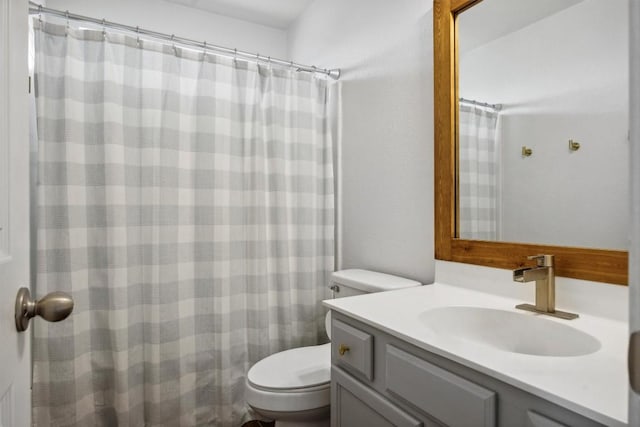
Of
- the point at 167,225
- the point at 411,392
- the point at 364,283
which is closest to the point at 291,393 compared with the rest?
the point at 364,283

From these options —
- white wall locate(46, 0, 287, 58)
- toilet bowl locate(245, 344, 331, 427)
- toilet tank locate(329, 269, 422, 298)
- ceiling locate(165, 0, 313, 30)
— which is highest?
ceiling locate(165, 0, 313, 30)

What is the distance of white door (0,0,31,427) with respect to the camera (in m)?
0.54

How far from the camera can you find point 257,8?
2477mm

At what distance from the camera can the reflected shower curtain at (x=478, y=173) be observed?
53.1 inches

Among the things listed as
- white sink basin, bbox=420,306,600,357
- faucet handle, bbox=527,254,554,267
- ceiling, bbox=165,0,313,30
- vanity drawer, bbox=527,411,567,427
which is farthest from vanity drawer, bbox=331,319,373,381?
ceiling, bbox=165,0,313,30

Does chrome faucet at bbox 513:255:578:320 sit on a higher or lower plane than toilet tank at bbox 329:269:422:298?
higher

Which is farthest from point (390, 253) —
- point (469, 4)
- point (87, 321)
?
point (87, 321)

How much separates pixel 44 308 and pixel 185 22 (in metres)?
2.37

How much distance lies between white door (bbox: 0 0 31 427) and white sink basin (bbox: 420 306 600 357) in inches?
35.6

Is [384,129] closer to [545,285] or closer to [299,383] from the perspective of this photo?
[545,285]

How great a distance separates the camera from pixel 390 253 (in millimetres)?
1812

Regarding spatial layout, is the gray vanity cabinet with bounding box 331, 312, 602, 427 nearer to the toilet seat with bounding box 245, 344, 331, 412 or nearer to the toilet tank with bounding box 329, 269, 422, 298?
the toilet seat with bounding box 245, 344, 331, 412

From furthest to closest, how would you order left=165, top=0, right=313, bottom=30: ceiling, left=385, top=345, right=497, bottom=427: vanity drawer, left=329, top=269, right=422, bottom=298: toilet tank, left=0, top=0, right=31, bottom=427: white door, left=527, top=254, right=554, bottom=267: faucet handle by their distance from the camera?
left=165, top=0, right=313, bottom=30: ceiling
left=329, top=269, right=422, bottom=298: toilet tank
left=527, top=254, right=554, bottom=267: faucet handle
left=385, top=345, right=497, bottom=427: vanity drawer
left=0, top=0, right=31, bottom=427: white door

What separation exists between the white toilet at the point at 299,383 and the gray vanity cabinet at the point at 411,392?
24 cm
